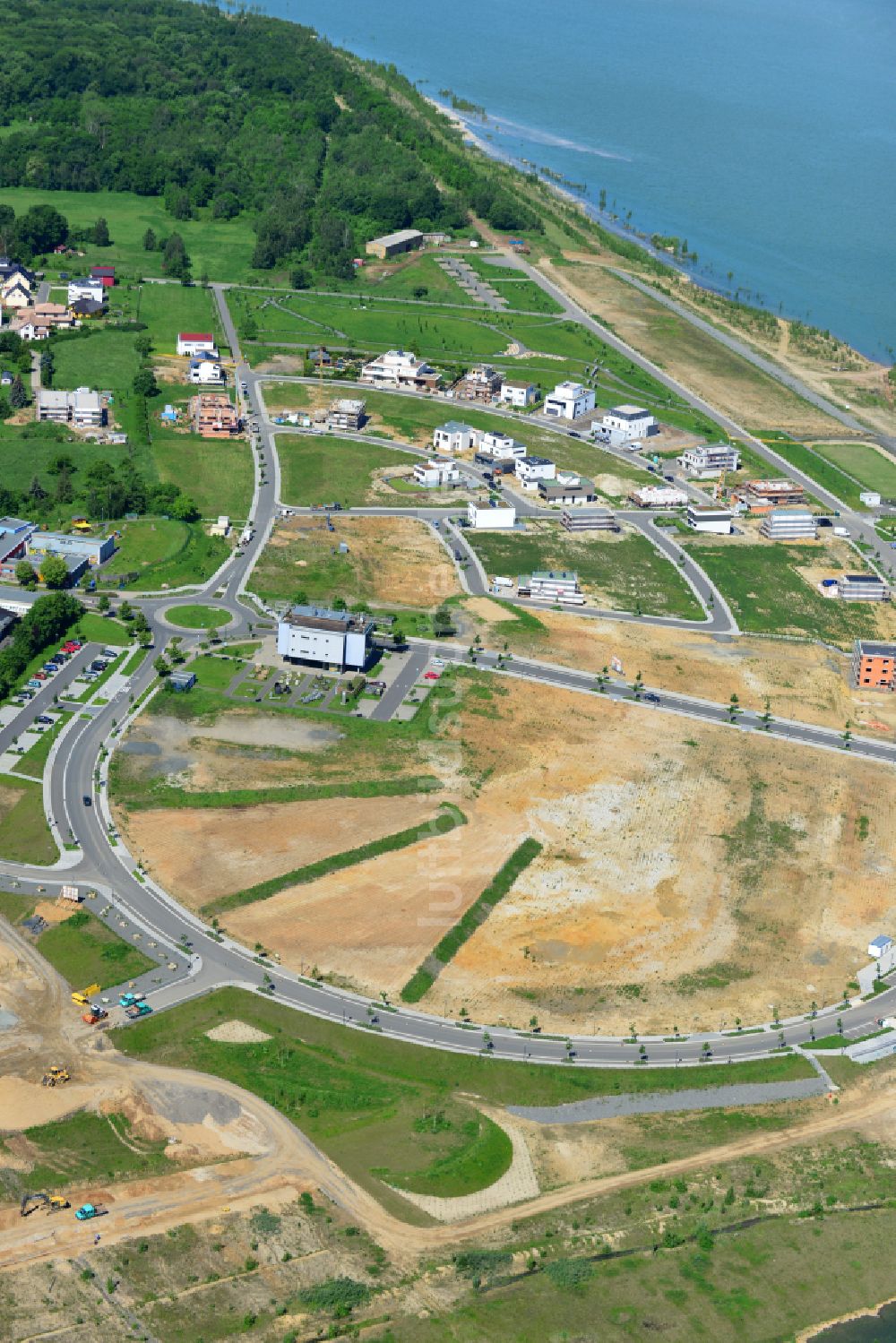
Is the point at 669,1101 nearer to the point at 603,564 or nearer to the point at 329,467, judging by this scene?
the point at 603,564

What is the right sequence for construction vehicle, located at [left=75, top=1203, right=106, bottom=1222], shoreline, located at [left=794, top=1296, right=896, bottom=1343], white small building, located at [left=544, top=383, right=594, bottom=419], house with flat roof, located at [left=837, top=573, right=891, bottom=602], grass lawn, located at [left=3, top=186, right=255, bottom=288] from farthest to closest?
grass lawn, located at [left=3, top=186, right=255, bottom=288] < white small building, located at [left=544, top=383, right=594, bottom=419] < house with flat roof, located at [left=837, top=573, right=891, bottom=602] < construction vehicle, located at [left=75, top=1203, right=106, bottom=1222] < shoreline, located at [left=794, top=1296, right=896, bottom=1343]

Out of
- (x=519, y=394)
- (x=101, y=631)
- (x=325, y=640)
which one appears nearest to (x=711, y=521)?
(x=519, y=394)

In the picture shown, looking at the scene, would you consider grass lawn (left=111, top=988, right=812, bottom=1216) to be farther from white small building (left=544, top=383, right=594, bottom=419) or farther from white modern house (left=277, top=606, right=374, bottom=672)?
white small building (left=544, top=383, right=594, bottom=419)

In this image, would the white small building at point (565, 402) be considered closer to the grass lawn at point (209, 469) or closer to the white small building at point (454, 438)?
the white small building at point (454, 438)

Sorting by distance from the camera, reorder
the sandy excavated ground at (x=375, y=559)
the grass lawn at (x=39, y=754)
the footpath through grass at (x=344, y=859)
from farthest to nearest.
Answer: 1. the sandy excavated ground at (x=375, y=559)
2. the grass lawn at (x=39, y=754)
3. the footpath through grass at (x=344, y=859)

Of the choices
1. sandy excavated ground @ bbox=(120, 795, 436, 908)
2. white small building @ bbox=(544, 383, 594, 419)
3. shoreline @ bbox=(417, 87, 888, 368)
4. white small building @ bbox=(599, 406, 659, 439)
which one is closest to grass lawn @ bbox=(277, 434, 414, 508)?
white small building @ bbox=(544, 383, 594, 419)

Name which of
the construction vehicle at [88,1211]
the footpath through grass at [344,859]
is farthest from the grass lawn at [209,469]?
the construction vehicle at [88,1211]

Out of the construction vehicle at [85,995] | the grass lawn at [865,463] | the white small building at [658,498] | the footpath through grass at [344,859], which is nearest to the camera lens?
the construction vehicle at [85,995]
